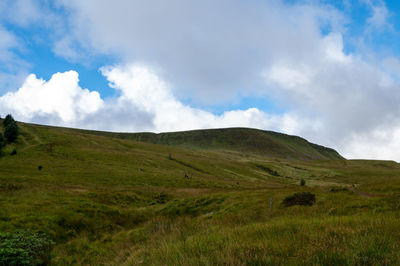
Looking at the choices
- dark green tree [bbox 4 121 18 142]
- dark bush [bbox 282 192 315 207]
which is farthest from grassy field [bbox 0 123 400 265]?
dark green tree [bbox 4 121 18 142]

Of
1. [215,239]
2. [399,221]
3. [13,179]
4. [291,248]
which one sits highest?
[399,221]

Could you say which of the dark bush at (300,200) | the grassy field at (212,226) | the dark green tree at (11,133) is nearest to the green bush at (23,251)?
the grassy field at (212,226)

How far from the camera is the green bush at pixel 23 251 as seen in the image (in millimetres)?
8818

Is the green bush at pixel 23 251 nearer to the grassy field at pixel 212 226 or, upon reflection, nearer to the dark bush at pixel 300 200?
the grassy field at pixel 212 226

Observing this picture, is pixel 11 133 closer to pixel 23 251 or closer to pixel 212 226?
pixel 23 251

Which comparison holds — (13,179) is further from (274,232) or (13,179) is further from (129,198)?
(274,232)

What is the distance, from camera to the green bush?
8818 mm

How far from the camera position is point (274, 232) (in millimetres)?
7137

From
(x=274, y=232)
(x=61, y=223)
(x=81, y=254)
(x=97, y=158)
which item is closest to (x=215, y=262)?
(x=274, y=232)

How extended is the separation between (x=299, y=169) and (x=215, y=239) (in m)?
158

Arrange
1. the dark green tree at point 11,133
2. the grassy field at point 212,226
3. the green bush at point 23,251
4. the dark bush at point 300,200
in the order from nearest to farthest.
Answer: the grassy field at point 212,226, the green bush at point 23,251, the dark bush at point 300,200, the dark green tree at point 11,133

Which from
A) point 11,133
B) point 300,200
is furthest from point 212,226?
point 11,133

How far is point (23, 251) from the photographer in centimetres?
937

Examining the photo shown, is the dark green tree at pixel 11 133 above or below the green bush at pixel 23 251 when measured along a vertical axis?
Result: above
